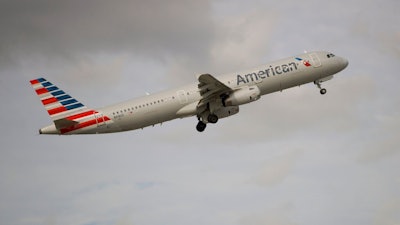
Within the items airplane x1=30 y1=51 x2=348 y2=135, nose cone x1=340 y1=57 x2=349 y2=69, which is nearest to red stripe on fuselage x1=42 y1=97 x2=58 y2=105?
airplane x1=30 y1=51 x2=348 y2=135

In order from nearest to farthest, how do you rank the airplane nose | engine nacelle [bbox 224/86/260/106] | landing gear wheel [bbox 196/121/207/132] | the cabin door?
1. engine nacelle [bbox 224/86/260/106]
2. the cabin door
3. landing gear wheel [bbox 196/121/207/132]
4. the airplane nose

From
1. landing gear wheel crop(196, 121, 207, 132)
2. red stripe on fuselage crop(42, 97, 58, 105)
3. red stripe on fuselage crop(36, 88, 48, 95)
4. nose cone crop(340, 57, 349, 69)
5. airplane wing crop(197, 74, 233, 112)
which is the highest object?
nose cone crop(340, 57, 349, 69)

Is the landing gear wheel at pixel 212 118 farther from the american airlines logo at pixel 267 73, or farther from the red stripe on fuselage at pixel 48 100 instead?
the red stripe on fuselage at pixel 48 100

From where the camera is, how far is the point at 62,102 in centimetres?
5956

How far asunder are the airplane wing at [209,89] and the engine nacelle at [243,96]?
87 cm

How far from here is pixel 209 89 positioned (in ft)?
194

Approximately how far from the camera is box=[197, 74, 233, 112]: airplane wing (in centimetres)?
5781

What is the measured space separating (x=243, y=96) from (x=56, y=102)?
20815 mm

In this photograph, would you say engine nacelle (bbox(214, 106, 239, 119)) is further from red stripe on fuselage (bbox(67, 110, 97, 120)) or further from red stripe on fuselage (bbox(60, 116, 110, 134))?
red stripe on fuselage (bbox(67, 110, 97, 120))

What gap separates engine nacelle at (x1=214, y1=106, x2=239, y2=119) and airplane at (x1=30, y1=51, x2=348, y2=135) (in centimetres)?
108

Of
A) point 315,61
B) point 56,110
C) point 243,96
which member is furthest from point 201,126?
point 56,110

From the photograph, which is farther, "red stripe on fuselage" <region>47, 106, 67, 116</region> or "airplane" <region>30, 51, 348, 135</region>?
"red stripe on fuselage" <region>47, 106, 67, 116</region>

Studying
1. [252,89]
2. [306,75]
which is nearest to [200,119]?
[252,89]

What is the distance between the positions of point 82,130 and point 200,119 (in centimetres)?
1461
